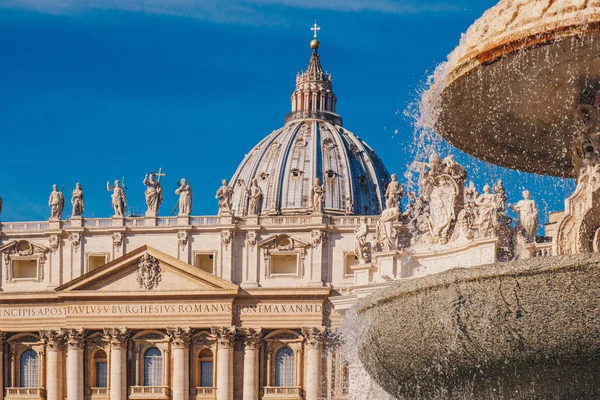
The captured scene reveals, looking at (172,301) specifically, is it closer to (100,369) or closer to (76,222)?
(100,369)

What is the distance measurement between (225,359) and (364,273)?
2488 cm

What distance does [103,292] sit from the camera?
71.6 metres

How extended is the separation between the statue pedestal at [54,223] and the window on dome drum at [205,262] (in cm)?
661

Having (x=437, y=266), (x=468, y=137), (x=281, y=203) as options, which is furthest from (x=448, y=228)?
(x=281, y=203)

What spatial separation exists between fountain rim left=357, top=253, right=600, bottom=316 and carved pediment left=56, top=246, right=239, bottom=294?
2253 inches

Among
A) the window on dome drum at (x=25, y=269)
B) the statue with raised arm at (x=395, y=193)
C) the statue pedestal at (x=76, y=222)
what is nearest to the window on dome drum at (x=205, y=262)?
the statue pedestal at (x=76, y=222)

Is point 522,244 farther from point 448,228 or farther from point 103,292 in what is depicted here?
point 103,292

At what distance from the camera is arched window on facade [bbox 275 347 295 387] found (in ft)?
232

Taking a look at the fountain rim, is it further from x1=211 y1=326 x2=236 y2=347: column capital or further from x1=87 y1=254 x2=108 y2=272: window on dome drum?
x1=87 y1=254 x2=108 y2=272: window on dome drum

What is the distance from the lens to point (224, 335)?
232 ft

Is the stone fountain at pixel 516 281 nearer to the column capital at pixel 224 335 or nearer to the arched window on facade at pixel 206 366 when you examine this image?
the column capital at pixel 224 335

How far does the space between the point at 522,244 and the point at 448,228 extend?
3.02 meters

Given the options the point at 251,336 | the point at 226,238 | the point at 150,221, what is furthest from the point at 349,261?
the point at 150,221

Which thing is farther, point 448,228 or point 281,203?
point 281,203
